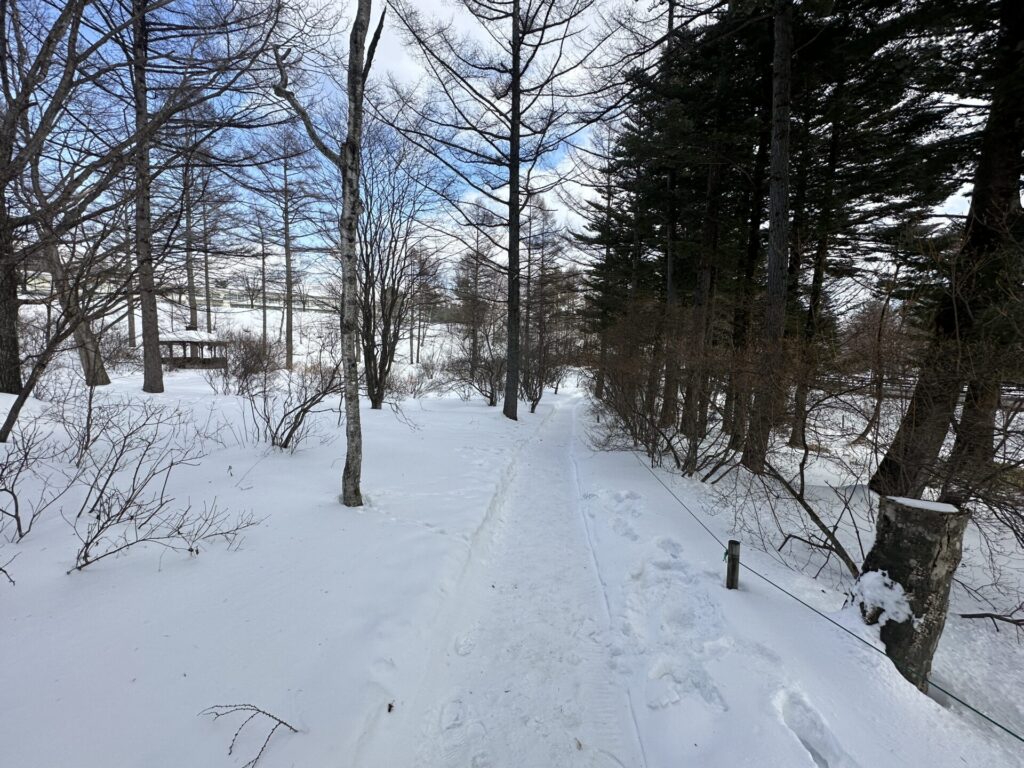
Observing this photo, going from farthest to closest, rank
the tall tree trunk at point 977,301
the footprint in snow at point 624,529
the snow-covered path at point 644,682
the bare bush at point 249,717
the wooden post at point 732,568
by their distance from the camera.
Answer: the footprint in snow at point 624,529 < the tall tree trunk at point 977,301 < the wooden post at point 732,568 < the snow-covered path at point 644,682 < the bare bush at point 249,717

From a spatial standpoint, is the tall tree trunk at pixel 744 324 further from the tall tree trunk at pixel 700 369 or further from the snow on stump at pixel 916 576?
the snow on stump at pixel 916 576

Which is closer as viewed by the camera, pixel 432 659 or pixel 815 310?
pixel 432 659

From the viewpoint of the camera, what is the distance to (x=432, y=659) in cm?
271

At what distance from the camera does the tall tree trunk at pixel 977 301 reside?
385 cm

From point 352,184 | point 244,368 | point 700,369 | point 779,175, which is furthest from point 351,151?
point 244,368

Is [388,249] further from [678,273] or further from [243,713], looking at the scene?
[243,713]

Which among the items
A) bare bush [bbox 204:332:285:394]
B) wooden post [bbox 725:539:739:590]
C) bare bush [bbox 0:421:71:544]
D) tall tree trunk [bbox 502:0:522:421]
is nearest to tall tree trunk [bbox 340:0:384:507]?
bare bush [bbox 0:421:71:544]

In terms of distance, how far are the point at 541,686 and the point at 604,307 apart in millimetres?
18240

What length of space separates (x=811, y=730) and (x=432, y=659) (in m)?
2.22

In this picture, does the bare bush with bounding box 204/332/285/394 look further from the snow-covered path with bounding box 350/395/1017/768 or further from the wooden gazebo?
the snow-covered path with bounding box 350/395/1017/768

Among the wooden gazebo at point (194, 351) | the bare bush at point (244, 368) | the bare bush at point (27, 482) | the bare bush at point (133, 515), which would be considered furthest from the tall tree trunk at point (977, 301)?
the wooden gazebo at point (194, 351)

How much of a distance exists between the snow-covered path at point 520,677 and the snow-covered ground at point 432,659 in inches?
0.5

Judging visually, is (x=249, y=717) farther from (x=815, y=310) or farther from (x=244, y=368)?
(x=815, y=310)

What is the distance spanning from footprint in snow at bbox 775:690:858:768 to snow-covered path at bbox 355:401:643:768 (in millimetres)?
835
